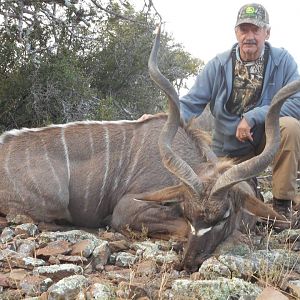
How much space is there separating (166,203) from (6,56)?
128 inches

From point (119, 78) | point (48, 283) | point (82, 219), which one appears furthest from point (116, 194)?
point (119, 78)

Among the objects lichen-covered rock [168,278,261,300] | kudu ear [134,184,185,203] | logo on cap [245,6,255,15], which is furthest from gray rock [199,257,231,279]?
logo on cap [245,6,255,15]

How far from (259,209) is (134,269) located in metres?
0.90

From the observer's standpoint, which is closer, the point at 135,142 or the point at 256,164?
the point at 256,164

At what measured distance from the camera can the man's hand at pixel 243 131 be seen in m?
3.74

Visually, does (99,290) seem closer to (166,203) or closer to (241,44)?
(166,203)

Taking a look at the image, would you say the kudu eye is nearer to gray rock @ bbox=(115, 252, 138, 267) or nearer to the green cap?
gray rock @ bbox=(115, 252, 138, 267)

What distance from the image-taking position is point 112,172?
3.94m

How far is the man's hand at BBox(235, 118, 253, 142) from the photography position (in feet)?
12.3

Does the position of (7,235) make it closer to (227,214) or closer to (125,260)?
(125,260)

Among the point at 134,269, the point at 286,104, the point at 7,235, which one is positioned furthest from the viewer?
the point at 286,104

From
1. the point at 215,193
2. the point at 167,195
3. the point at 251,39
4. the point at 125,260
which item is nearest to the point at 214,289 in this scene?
the point at 125,260

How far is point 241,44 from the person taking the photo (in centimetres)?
401

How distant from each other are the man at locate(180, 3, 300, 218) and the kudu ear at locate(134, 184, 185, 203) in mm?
754
